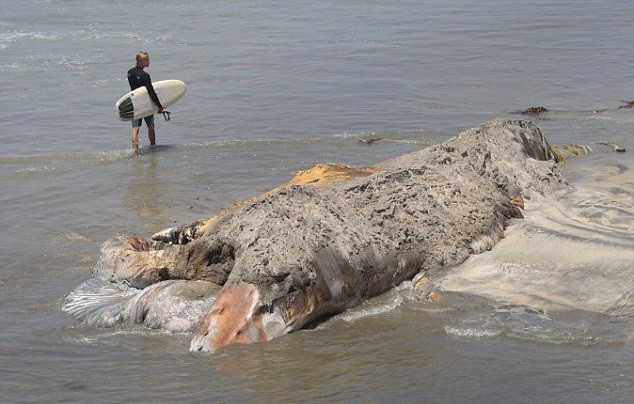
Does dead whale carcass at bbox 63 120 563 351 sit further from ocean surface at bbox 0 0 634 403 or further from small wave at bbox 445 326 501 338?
small wave at bbox 445 326 501 338

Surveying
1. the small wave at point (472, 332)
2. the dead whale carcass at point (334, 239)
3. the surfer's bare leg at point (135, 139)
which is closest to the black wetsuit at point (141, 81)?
the surfer's bare leg at point (135, 139)

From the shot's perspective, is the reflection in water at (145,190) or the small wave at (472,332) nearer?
the small wave at (472,332)

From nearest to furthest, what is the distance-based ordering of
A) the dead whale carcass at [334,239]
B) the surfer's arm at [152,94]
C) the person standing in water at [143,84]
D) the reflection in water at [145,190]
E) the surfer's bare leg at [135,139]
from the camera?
the dead whale carcass at [334,239] < the reflection in water at [145,190] < the surfer's bare leg at [135,139] < the person standing in water at [143,84] < the surfer's arm at [152,94]

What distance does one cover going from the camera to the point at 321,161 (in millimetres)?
11750

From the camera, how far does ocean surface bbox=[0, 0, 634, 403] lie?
564cm

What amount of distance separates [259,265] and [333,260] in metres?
0.54

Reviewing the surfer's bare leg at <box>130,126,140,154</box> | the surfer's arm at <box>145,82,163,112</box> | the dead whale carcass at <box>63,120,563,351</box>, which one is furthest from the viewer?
the surfer's arm at <box>145,82,163,112</box>

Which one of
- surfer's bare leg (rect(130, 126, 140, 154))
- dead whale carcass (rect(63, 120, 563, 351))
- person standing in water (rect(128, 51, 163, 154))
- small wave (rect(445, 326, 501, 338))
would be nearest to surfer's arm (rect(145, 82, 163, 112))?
person standing in water (rect(128, 51, 163, 154))

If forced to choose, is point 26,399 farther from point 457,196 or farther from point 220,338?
point 457,196

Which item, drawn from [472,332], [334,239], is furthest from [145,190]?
[472,332]

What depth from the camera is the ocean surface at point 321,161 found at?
5.64 meters

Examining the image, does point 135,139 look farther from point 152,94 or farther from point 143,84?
point 143,84

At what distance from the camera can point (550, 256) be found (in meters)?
7.30

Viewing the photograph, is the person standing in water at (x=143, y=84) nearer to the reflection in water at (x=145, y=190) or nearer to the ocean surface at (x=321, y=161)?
the ocean surface at (x=321, y=161)
